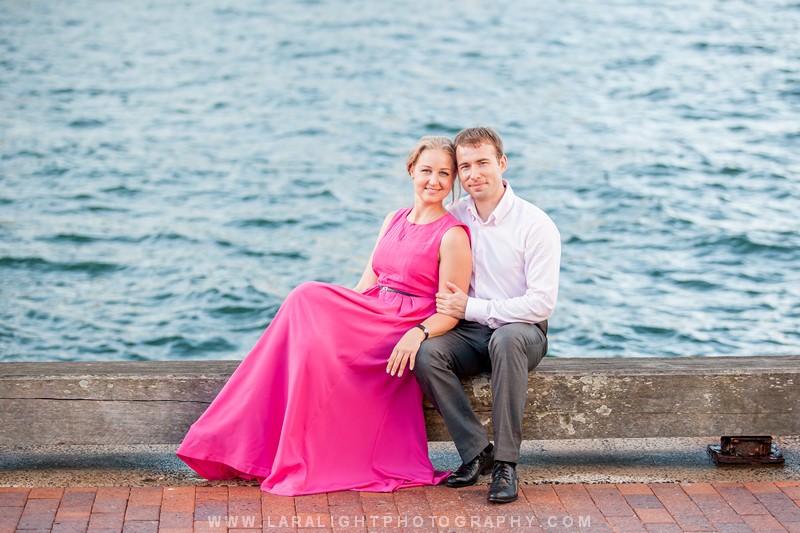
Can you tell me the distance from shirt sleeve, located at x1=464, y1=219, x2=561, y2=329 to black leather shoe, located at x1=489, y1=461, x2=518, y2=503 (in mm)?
533

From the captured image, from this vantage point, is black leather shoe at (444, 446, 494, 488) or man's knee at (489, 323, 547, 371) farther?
black leather shoe at (444, 446, 494, 488)

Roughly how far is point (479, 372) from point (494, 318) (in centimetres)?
21

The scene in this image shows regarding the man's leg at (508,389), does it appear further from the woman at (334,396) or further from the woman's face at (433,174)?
the woman's face at (433,174)

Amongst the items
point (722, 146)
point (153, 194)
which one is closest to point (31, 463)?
point (153, 194)

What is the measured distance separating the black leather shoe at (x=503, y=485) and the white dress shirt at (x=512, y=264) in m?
0.54

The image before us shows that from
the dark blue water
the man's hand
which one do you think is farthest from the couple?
the dark blue water

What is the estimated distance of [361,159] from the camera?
12.5m

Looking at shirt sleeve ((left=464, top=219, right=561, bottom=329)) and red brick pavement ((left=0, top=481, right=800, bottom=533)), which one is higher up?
shirt sleeve ((left=464, top=219, right=561, bottom=329))

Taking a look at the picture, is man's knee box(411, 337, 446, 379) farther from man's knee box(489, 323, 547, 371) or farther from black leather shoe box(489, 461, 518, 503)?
black leather shoe box(489, 461, 518, 503)

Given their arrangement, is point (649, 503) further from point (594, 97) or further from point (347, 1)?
point (347, 1)

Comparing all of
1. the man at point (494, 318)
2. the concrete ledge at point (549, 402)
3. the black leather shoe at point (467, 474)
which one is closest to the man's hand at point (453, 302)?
the man at point (494, 318)

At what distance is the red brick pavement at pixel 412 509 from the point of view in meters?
3.53

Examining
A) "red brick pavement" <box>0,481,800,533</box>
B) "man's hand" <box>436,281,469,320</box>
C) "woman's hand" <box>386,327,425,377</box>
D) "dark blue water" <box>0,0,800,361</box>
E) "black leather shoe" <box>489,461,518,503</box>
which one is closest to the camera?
"red brick pavement" <box>0,481,800,533</box>

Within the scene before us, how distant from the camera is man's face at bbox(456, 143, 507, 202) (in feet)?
13.0
